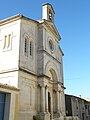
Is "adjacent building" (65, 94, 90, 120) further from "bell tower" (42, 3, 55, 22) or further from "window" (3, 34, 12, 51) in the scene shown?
"window" (3, 34, 12, 51)

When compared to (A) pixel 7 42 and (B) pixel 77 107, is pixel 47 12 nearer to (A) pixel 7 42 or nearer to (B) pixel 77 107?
(A) pixel 7 42

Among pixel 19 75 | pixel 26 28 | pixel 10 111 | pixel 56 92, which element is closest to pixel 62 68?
pixel 56 92

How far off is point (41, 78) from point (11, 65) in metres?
3.69

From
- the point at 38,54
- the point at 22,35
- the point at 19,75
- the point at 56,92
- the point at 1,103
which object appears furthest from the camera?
the point at 56,92

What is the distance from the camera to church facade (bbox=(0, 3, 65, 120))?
1562cm

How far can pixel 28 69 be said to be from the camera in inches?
703

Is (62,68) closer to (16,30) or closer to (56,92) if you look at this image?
(56,92)

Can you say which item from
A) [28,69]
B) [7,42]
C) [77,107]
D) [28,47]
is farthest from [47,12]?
[77,107]

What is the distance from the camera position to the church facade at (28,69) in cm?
1562

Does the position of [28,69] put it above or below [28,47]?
below

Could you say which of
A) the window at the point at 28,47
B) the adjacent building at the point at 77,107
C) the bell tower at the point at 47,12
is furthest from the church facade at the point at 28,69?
the adjacent building at the point at 77,107

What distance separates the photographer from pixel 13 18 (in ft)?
62.0

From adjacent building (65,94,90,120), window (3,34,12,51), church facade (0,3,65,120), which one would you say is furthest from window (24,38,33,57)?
adjacent building (65,94,90,120)

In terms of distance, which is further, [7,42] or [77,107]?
[77,107]
